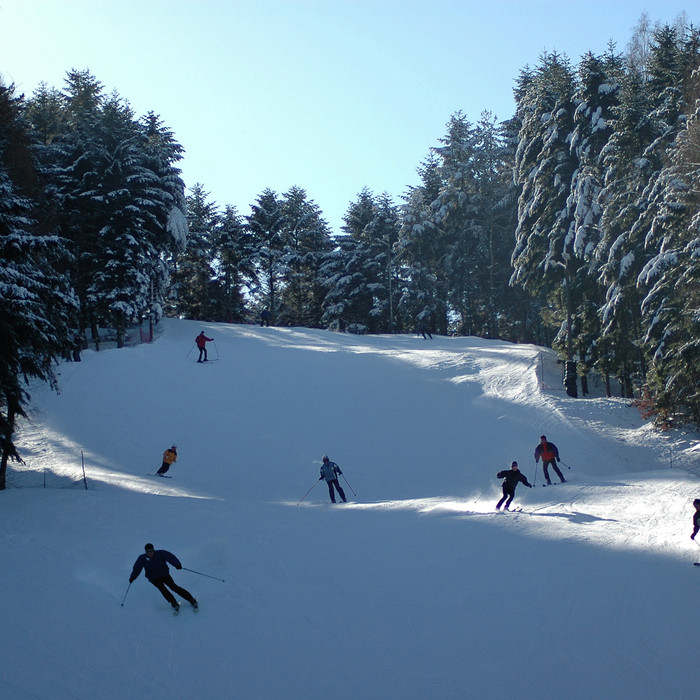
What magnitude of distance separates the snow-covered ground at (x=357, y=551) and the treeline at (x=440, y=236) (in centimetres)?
387

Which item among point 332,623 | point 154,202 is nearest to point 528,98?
point 154,202

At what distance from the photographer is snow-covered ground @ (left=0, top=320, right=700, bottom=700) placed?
9828 mm

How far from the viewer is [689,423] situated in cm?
2425

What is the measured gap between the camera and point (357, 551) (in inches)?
558

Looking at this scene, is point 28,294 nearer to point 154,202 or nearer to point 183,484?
point 183,484

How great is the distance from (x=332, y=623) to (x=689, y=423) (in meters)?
17.8

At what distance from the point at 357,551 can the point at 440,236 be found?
37581 millimetres

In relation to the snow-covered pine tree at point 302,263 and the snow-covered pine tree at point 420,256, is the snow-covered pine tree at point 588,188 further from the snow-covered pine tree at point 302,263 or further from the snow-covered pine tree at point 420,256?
the snow-covered pine tree at point 302,263

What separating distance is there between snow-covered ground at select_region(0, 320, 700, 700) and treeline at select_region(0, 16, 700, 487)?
3.87 metres

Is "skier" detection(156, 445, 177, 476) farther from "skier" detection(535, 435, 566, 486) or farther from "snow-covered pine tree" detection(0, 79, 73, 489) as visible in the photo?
"skier" detection(535, 435, 566, 486)

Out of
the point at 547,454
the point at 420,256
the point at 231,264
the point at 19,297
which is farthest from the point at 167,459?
the point at 231,264

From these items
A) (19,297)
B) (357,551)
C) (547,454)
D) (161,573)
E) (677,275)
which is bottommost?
(357,551)

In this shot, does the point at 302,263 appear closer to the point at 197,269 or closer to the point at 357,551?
the point at 197,269

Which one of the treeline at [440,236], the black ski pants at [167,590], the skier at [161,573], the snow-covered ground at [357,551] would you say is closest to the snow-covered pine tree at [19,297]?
the treeline at [440,236]
